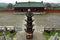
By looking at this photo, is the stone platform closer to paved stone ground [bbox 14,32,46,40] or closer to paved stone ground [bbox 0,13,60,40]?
paved stone ground [bbox 14,32,46,40]

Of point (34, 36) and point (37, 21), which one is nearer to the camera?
point (34, 36)

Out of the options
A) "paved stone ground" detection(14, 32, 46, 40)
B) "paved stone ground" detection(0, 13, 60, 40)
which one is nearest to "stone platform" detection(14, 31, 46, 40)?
"paved stone ground" detection(14, 32, 46, 40)

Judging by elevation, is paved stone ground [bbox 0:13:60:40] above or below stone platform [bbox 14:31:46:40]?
below

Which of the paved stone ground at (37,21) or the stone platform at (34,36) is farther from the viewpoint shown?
the paved stone ground at (37,21)

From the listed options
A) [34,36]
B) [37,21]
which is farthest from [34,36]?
[37,21]

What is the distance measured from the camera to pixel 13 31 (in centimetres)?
2500

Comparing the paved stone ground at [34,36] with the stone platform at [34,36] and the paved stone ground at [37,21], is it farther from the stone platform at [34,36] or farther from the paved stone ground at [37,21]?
the paved stone ground at [37,21]

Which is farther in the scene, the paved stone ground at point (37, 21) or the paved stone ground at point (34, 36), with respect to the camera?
the paved stone ground at point (37, 21)

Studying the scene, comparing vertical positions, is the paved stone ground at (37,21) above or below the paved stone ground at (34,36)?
below

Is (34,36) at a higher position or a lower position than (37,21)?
higher

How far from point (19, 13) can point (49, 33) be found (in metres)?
15.8

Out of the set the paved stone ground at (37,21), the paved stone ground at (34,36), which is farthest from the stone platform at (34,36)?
the paved stone ground at (37,21)

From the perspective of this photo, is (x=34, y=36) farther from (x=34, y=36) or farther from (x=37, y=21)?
(x=37, y=21)

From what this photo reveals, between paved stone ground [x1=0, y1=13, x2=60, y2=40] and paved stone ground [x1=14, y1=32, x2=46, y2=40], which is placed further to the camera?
paved stone ground [x1=0, y1=13, x2=60, y2=40]
